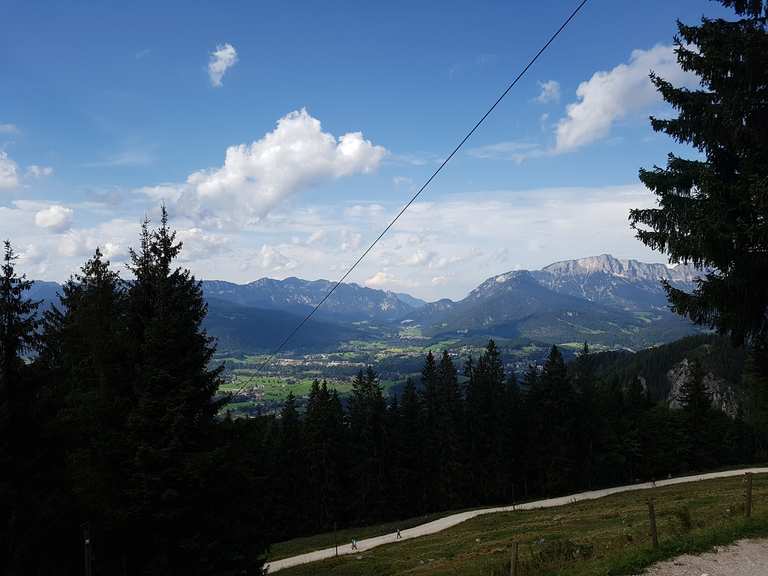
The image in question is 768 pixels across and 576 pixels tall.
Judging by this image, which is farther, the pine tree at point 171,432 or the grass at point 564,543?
the pine tree at point 171,432

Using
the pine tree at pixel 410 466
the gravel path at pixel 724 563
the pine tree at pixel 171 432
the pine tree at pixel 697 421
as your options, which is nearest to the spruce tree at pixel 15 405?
the pine tree at pixel 171 432

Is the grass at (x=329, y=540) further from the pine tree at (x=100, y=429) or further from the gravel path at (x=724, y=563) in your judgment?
the gravel path at (x=724, y=563)

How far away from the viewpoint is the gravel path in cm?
1181

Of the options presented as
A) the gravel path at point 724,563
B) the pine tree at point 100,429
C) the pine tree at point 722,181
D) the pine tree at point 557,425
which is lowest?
the pine tree at point 557,425

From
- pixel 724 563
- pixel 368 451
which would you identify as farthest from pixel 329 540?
pixel 724 563

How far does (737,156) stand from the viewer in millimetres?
14695

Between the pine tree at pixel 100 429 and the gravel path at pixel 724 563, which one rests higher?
the pine tree at pixel 100 429

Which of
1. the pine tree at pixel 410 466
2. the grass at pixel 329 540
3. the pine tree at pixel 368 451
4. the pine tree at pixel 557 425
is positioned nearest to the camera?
the grass at pixel 329 540

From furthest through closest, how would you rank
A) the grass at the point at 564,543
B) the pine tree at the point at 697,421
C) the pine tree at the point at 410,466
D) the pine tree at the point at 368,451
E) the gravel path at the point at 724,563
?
the pine tree at the point at 697,421, the pine tree at the point at 410,466, the pine tree at the point at 368,451, the grass at the point at 564,543, the gravel path at the point at 724,563

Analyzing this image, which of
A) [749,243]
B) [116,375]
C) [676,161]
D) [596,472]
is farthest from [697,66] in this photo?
[596,472]

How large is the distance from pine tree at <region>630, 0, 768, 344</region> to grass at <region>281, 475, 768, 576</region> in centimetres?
643

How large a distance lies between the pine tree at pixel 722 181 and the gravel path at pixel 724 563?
601cm

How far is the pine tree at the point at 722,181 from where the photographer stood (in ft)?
42.5

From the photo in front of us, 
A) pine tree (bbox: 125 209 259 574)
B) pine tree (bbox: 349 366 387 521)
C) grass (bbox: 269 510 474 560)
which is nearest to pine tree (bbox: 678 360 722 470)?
grass (bbox: 269 510 474 560)
